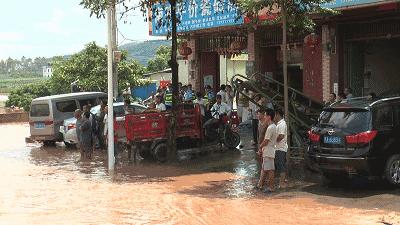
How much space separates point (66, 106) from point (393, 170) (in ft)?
43.5

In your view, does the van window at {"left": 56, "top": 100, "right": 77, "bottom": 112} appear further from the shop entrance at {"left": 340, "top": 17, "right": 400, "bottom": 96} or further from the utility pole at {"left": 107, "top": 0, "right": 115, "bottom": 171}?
the shop entrance at {"left": 340, "top": 17, "right": 400, "bottom": 96}

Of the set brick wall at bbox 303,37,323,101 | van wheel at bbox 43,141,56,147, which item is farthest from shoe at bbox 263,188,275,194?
van wheel at bbox 43,141,56,147

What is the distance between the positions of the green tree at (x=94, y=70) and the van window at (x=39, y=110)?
14.2 m

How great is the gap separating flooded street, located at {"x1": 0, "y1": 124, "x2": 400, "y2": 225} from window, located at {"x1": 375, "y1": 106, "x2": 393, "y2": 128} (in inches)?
46.6

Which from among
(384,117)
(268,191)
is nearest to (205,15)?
(268,191)

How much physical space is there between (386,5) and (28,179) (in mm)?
9833

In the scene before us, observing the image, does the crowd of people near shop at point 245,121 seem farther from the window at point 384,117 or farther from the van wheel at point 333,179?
the window at point 384,117

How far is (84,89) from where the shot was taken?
35.5 m

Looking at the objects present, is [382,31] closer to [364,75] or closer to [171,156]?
[364,75]

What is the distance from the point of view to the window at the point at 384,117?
33.9 feet

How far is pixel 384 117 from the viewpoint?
34.2 ft

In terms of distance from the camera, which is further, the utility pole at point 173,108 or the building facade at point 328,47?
the building facade at point 328,47

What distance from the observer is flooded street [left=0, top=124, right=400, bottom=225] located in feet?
29.7

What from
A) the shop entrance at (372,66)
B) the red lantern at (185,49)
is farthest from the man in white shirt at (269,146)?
the red lantern at (185,49)
